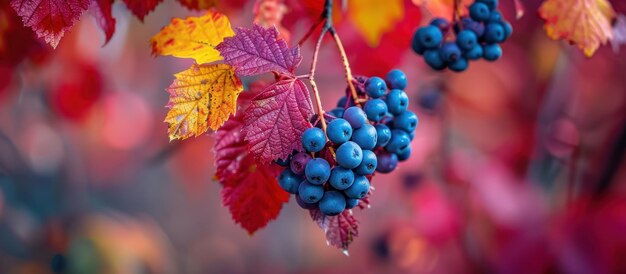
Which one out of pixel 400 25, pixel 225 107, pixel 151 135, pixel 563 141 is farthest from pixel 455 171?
pixel 225 107

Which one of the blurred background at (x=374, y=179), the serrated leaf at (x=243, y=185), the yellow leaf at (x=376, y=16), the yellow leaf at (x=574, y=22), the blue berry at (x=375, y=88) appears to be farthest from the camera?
the blurred background at (x=374, y=179)

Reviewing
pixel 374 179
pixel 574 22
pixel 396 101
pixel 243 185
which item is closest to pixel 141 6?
pixel 243 185

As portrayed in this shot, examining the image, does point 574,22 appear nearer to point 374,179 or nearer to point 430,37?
point 430,37

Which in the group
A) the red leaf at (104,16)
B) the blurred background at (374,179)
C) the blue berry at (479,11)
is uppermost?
the red leaf at (104,16)

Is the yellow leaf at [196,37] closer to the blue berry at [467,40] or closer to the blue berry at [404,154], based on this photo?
the blue berry at [404,154]

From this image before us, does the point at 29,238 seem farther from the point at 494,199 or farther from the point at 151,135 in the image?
the point at 494,199

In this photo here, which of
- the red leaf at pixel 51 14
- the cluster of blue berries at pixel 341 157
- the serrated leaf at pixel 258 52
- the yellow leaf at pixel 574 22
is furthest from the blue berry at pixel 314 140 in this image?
the yellow leaf at pixel 574 22

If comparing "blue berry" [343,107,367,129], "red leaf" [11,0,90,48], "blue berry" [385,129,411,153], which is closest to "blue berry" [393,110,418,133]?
"blue berry" [385,129,411,153]
